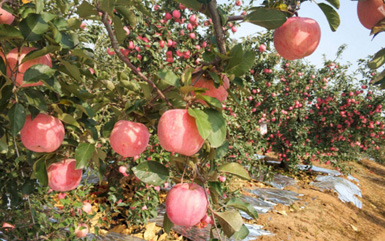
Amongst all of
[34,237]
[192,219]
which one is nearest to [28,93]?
[192,219]

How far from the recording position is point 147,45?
357cm

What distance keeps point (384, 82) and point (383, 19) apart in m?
0.20

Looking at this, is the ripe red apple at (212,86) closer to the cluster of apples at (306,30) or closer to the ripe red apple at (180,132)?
the ripe red apple at (180,132)

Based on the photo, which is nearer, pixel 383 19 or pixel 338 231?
pixel 383 19

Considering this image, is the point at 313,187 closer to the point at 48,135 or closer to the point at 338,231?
the point at 338,231

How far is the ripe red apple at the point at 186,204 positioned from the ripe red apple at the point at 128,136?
0.22m

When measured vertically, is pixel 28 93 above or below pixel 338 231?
above

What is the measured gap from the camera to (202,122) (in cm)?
59

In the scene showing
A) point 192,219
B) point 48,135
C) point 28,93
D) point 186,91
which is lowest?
point 192,219

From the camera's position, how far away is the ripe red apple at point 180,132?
655mm

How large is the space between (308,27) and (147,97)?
22.4 inches

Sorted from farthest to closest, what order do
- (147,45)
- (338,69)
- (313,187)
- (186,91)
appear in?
1. (338,69)
2. (313,187)
3. (147,45)
4. (186,91)

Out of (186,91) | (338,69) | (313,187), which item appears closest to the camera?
(186,91)

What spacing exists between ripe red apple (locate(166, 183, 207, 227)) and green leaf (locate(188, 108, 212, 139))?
0.25m
